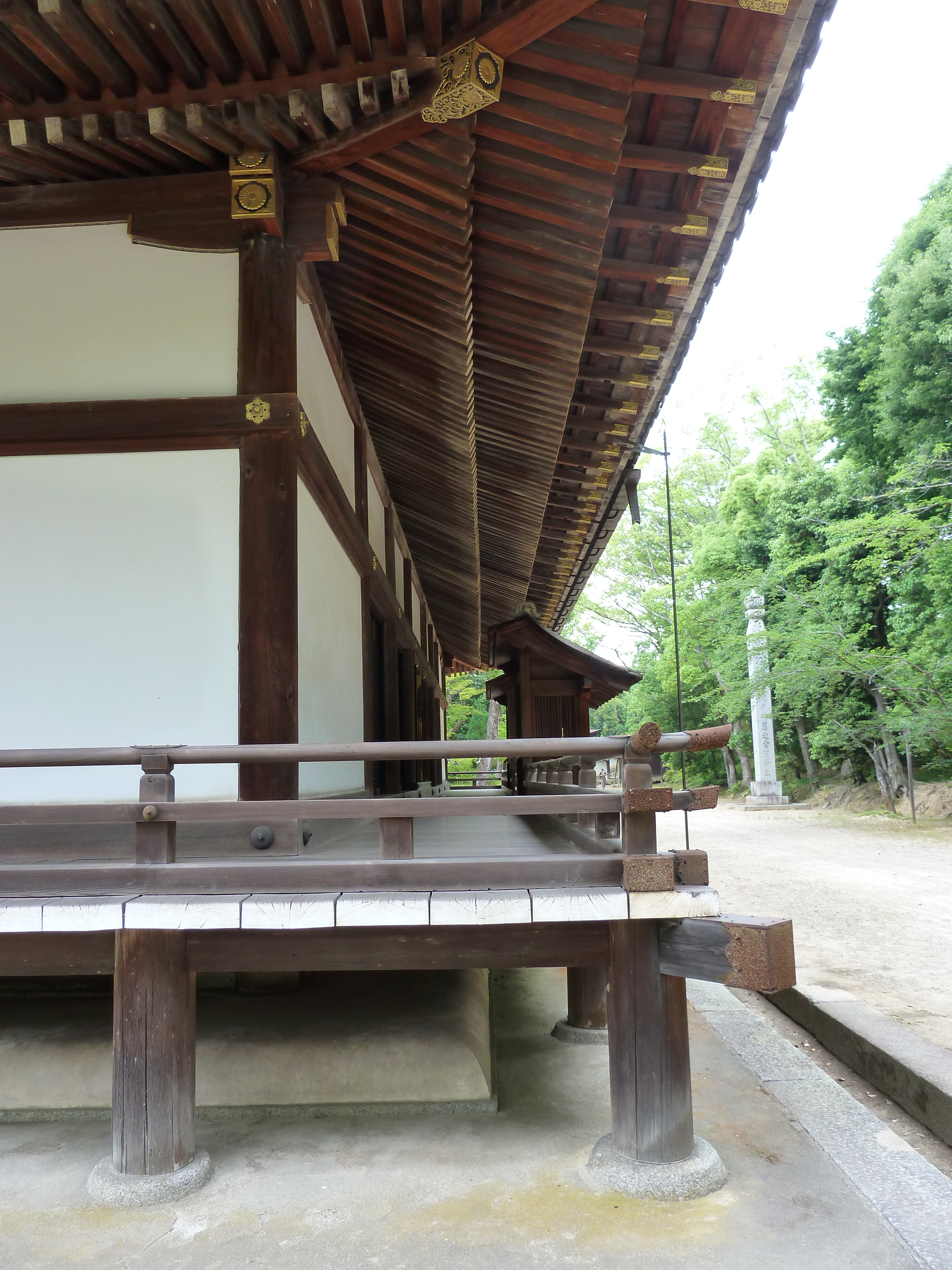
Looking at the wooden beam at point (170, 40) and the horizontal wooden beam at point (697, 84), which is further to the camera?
the horizontal wooden beam at point (697, 84)

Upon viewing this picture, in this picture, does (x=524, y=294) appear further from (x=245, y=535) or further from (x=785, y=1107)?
(x=785, y=1107)

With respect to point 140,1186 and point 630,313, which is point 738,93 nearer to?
point 630,313

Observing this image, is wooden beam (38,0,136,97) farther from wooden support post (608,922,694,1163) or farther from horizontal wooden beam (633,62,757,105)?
wooden support post (608,922,694,1163)

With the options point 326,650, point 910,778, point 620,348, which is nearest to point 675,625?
point 620,348

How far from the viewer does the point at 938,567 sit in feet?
56.9

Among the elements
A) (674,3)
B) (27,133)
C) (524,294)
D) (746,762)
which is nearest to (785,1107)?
(524,294)

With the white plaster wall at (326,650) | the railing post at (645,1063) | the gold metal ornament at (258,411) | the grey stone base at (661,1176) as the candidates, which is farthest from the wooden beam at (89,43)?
the grey stone base at (661,1176)

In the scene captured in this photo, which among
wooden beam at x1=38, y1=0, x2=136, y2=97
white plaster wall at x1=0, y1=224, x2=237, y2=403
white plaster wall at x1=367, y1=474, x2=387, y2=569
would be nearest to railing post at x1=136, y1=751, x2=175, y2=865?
white plaster wall at x1=0, y1=224, x2=237, y2=403

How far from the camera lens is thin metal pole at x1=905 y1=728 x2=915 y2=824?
19219 mm

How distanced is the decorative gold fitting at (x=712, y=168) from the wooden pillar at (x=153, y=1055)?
13.9ft

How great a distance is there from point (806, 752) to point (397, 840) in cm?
2772

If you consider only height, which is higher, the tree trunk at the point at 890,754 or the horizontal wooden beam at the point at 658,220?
the horizontal wooden beam at the point at 658,220

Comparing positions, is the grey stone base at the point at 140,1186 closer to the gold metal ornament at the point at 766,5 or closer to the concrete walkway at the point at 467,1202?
the concrete walkway at the point at 467,1202

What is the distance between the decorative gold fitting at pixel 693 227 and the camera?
15.0 feet
